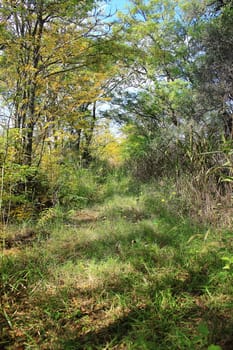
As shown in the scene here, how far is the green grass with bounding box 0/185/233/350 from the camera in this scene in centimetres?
128

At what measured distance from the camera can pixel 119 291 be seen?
1.65 m

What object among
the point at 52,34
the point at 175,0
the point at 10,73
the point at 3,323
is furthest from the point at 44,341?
the point at 175,0

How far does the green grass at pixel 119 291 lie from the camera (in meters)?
1.28

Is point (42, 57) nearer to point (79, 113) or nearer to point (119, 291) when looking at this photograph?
point (79, 113)

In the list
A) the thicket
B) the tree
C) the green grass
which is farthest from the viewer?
the tree

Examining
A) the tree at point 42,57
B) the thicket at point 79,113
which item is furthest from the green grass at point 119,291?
the tree at point 42,57

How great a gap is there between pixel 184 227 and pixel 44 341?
5.84 ft

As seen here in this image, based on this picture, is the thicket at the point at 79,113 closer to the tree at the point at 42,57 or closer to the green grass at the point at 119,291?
the tree at the point at 42,57

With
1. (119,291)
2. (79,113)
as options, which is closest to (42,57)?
(79,113)

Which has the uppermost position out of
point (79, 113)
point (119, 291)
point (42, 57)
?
point (42, 57)

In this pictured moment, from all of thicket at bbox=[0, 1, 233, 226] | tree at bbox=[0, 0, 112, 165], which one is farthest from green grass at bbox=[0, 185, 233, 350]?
tree at bbox=[0, 0, 112, 165]

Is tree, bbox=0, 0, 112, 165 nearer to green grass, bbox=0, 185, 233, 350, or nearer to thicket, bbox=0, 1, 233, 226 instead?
thicket, bbox=0, 1, 233, 226

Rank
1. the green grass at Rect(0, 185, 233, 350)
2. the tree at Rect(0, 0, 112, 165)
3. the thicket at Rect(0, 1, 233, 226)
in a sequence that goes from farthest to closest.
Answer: the tree at Rect(0, 0, 112, 165), the thicket at Rect(0, 1, 233, 226), the green grass at Rect(0, 185, 233, 350)

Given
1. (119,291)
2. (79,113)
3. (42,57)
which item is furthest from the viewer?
(79,113)
